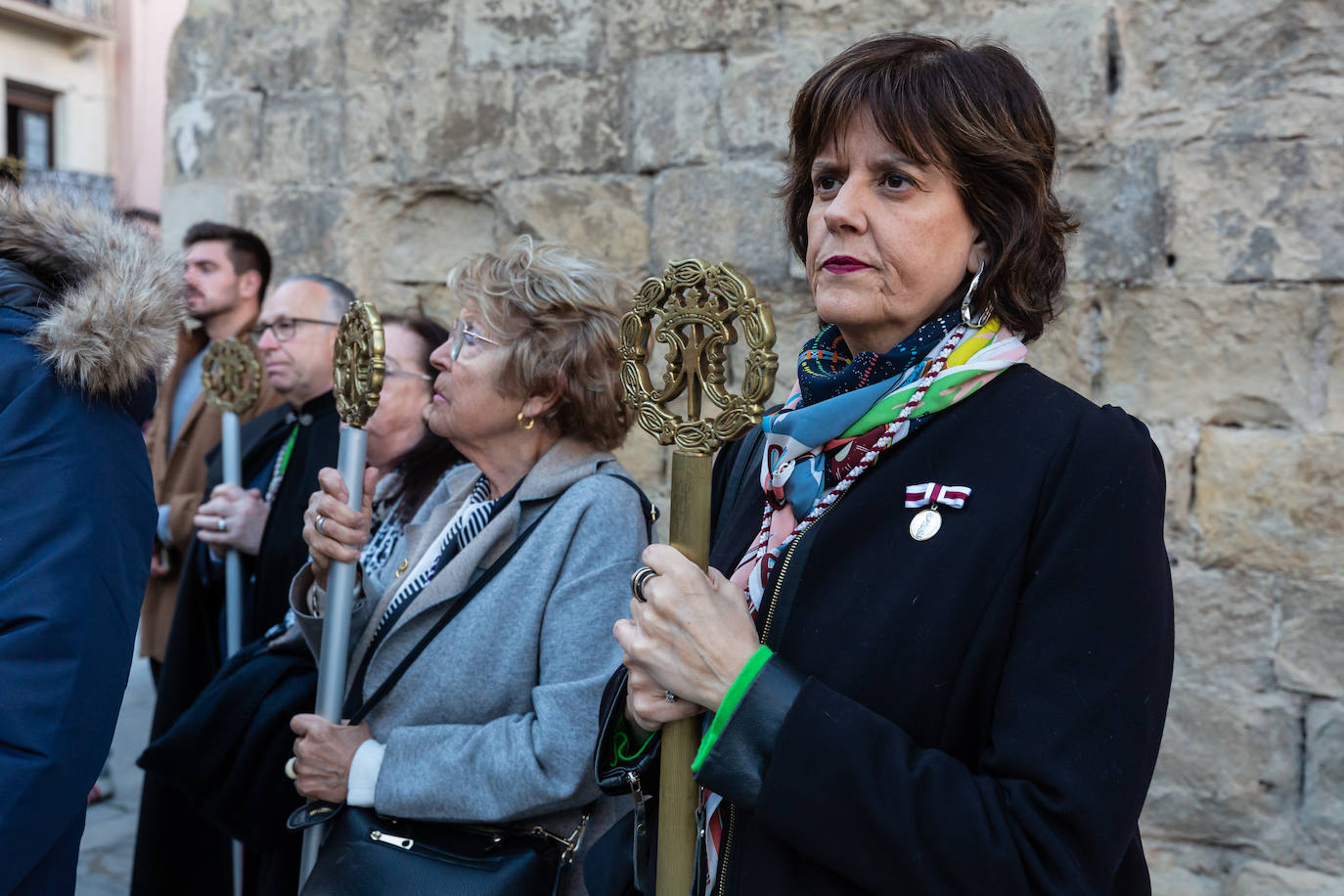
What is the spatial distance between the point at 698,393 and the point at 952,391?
0.32 metres

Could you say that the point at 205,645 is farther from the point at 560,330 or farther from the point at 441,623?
the point at 560,330

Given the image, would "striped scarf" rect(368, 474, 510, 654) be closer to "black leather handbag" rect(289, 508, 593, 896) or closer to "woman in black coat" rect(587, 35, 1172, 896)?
"black leather handbag" rect(289, 508, 593, 896)

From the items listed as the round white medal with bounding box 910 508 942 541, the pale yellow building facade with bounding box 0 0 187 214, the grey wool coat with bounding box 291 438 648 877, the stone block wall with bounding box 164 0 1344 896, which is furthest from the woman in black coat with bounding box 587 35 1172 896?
the pale yellow building facade with bounding box 0 0 187 214

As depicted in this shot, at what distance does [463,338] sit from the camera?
7.80 ft

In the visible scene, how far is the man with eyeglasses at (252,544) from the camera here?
321 cm

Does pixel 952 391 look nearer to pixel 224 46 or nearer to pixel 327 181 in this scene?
pixel 327 181

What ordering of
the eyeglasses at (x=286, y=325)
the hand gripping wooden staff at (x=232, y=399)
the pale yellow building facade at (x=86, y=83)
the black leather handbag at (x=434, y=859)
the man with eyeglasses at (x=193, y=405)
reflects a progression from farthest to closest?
the pale yellow building facade at (x=86, y=83) → the man with eyeglasses at (x=193, y=405) → the eyeglasses at (x=286, y=325) → the hand gripping wooden staff at (x=232, y=399) → the black leather handbag at (x=434, y=859)

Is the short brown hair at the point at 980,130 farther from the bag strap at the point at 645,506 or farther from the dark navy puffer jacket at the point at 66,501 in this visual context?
the dark navy puffer jacket at the point at 66,501

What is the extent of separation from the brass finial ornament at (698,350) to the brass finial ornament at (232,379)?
208 centimetres

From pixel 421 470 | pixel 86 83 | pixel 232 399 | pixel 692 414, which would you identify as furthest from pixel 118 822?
pixel 86 83

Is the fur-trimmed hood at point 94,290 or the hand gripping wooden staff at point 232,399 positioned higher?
the fur-trimmed hood at point 94,290

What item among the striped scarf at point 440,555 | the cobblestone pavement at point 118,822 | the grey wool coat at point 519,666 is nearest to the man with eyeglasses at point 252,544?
the cobblestone pavement at point 118,822

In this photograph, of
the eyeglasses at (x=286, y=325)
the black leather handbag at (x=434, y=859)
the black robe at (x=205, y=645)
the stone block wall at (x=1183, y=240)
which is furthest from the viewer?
the eyeglasses at (x=286, y=325)

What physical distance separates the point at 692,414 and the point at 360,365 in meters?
0.97
